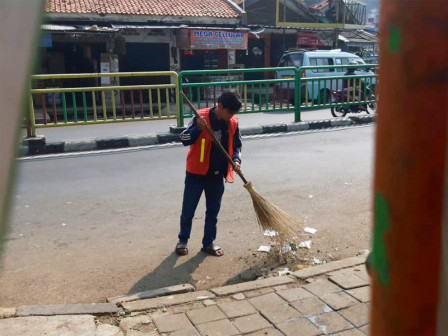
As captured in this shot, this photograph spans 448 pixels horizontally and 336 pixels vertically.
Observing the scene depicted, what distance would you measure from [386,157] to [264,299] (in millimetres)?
2317

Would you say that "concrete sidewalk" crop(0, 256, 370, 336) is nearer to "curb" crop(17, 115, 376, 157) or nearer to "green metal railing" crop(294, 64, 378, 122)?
"curb" crop(17, 115, 376, 157)

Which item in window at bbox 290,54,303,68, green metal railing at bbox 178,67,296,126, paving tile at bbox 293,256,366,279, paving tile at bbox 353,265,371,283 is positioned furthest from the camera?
window at bbox 290,54,303,68

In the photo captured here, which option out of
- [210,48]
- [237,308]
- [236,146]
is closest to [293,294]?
[237,308]

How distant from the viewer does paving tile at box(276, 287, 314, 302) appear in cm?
301

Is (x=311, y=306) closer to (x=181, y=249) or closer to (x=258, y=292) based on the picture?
(x=258, y=292)

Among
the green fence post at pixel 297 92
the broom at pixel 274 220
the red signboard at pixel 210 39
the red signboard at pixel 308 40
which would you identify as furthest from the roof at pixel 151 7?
the broom at pixel 274 220

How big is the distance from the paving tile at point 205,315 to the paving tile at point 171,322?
4cm

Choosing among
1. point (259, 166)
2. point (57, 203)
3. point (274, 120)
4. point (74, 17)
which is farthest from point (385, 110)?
point (74, 17)

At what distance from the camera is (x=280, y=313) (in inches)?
112

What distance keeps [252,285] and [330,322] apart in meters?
0.65

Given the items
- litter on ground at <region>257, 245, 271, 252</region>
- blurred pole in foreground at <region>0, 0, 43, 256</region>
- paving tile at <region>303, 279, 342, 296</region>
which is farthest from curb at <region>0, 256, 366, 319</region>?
blurred pole in foreground at <region>0, 0, 43, 256</region>

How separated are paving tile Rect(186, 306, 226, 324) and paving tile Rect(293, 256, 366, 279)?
2.35 ft

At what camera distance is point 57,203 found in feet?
17.1

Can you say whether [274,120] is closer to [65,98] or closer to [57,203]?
[65,98]
